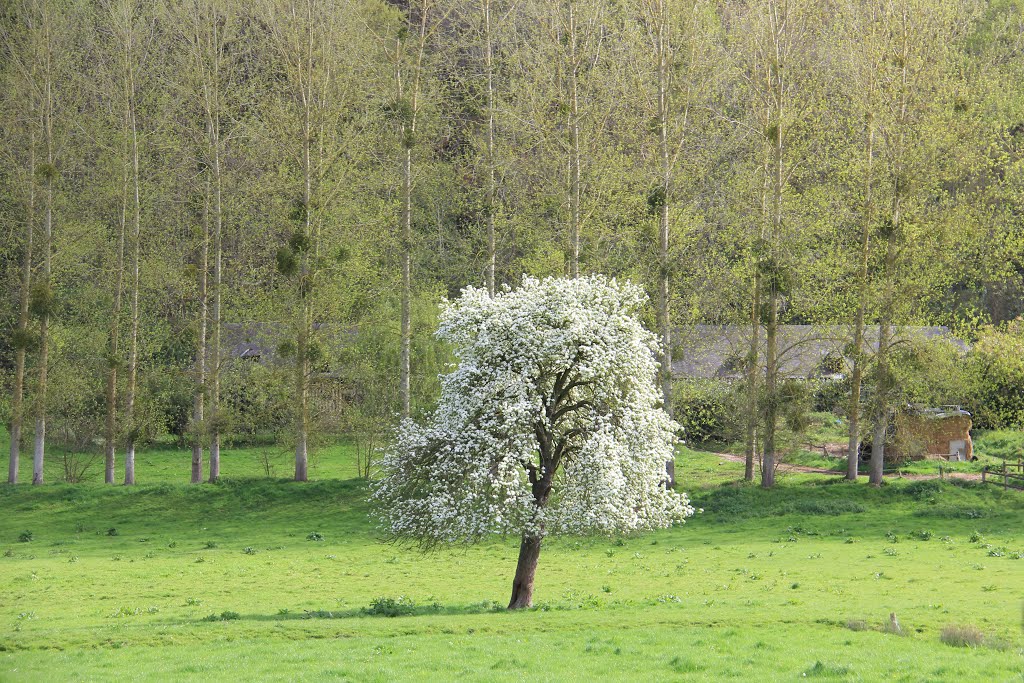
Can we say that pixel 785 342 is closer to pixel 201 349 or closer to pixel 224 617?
pixel 201 349

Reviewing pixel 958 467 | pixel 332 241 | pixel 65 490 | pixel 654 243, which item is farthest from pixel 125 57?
pixel 958 467

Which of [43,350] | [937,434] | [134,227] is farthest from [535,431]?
[937,434]

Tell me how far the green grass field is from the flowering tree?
2.60 m

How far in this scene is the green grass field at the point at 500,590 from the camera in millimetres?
22891

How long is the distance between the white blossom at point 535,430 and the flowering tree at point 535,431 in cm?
4

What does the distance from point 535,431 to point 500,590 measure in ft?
24.6

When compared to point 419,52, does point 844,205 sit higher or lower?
lower

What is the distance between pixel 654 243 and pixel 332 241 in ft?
57.1

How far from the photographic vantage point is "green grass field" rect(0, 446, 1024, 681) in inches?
901

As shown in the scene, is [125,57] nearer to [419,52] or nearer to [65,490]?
[419,52]

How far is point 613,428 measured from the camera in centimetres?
2920

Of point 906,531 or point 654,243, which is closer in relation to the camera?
point 906,531

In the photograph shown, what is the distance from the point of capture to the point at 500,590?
3428 cm

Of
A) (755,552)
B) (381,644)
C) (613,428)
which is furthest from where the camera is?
(755,552)
